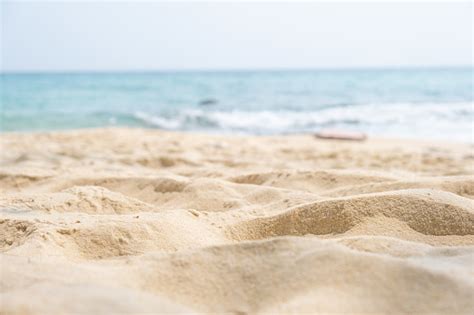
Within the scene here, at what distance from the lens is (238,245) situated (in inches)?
53.2

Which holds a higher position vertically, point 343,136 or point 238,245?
point 238,245

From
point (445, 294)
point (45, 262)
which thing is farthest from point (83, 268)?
point (445, 294)

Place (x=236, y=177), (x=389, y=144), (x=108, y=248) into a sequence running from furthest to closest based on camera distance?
(x=389, y=144) < (x=236, y=177) < (x=108, y=248)

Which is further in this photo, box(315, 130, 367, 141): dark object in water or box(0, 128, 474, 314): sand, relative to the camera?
box(315, 130, 367, 141): dark object in water

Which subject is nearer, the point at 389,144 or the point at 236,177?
the point at 236,177

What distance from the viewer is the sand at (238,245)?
3.59 feet

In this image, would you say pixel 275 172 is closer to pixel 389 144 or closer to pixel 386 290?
pixel 386 290

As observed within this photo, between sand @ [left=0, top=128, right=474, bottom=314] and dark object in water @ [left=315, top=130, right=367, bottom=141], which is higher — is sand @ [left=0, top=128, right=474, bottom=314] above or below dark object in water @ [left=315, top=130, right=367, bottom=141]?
above

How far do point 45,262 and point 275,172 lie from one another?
1.80 m

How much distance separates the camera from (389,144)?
22.7 ft

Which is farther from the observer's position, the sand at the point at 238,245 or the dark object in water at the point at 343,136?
the dark object in water at the point at 343,136

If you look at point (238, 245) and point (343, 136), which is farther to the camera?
point (343, 136)

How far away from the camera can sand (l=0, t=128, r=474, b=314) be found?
109 cm

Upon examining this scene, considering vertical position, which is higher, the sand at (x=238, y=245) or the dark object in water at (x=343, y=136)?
the sand at (x=238, y=245)
